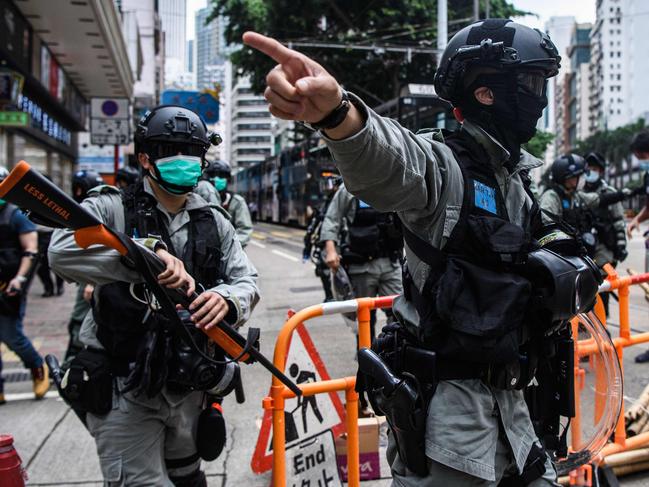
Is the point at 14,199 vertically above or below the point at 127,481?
above

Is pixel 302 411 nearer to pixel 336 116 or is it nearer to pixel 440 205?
pixel 440 205

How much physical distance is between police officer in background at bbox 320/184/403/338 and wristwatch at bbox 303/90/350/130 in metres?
4.07

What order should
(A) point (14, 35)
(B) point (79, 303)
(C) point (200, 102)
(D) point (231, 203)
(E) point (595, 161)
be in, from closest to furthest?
(B) point (79, 303) < (E) point (595, 161) < (D) point (231, 203) < (C) point (200, 102) < (A) point (14, 35)

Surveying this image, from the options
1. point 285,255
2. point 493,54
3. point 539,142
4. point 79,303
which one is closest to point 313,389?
point 493,54

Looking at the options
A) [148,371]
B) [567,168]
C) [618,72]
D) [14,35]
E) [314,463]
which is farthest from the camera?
[618,72]

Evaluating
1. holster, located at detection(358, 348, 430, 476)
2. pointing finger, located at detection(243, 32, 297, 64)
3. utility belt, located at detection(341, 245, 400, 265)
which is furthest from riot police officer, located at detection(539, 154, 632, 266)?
pointing finger, located at detection(243, 32, 297, 64)

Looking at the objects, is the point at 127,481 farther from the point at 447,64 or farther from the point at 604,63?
the point at 604,63

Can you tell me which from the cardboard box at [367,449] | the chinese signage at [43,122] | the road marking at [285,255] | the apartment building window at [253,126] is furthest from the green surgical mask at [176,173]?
the apartment building window at [253,126]

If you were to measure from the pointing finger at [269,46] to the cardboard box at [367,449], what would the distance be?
2.80 metres

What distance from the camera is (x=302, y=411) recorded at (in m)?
3.36

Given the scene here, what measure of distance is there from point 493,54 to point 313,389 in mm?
1768

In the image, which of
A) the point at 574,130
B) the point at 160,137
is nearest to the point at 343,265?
the point at 160,137

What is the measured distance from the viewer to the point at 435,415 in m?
1.85

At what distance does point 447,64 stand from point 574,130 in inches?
6485
